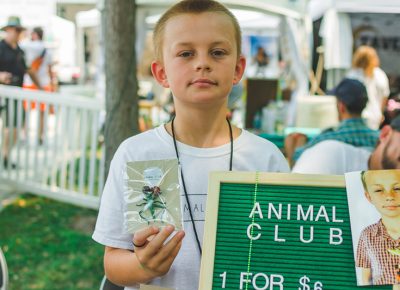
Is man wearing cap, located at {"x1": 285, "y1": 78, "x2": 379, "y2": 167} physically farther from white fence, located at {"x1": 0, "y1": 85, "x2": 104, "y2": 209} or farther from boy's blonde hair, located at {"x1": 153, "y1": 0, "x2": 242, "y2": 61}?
white fence, located at {"x1": 0, "y1": 85, "x2": 104, "y2": 209}

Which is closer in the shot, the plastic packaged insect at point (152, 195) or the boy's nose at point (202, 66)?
the plastic packaged insect at point (152, 195)

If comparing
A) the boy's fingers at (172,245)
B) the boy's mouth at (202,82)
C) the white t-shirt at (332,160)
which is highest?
the boy's mouth at (202,82)


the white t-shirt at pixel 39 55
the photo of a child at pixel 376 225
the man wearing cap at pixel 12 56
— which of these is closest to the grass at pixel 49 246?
the man wearing cap at pixel 12 56

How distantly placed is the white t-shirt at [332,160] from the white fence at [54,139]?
3671mm

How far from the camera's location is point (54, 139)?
6.46 meters

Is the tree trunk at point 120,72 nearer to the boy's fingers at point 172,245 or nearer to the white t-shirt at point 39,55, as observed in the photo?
the boy's fingers at point 172,245

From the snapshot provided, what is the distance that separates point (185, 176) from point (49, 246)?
385cm

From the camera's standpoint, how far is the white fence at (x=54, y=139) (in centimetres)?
625

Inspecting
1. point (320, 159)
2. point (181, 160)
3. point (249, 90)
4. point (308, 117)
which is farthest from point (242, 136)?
point (249, 90)

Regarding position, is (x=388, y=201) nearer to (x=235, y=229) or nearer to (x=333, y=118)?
(x=235, y=229)

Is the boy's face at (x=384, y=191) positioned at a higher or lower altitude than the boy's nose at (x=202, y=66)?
lower

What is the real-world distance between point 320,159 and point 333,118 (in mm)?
5130

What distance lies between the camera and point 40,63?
11.5 metres

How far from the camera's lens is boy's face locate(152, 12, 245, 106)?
156cm
